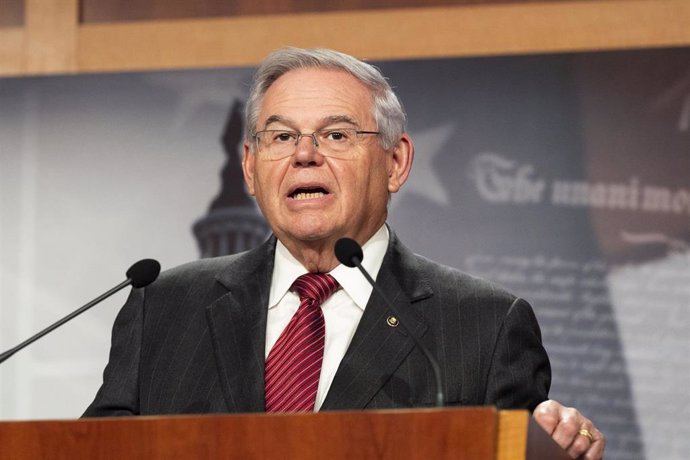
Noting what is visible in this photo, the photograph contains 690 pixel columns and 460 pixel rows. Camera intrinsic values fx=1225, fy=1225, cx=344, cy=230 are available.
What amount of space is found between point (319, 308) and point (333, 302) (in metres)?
0.05

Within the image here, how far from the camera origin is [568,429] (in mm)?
2100

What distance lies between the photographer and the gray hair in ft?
8.84

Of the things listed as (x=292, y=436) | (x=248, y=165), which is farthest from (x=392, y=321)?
(x=292, y=436)

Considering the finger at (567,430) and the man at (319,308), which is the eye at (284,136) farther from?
the finger at (567,430)

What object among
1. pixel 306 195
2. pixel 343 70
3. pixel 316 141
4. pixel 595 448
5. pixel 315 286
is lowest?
pixel 595 448

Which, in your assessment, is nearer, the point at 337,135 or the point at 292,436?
the point at 292,436

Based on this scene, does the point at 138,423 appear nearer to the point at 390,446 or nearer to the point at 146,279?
the point at 390,446

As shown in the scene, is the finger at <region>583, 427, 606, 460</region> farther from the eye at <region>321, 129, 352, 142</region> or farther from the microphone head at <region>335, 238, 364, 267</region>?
the eye at <region>321, 129, 352, 142</region>

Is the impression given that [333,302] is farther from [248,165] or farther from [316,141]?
[248,165]

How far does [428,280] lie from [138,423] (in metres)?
0.96

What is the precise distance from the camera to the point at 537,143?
406 cm

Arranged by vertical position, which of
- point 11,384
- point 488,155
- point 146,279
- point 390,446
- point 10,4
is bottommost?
point 11,384

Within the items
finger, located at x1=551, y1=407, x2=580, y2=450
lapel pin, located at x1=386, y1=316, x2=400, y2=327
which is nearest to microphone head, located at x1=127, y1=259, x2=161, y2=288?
lapel pin, located at x1=386, y1=316, x2=400, y2=327

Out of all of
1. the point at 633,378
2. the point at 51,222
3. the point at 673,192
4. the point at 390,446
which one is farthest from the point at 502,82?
the point at 390,446
